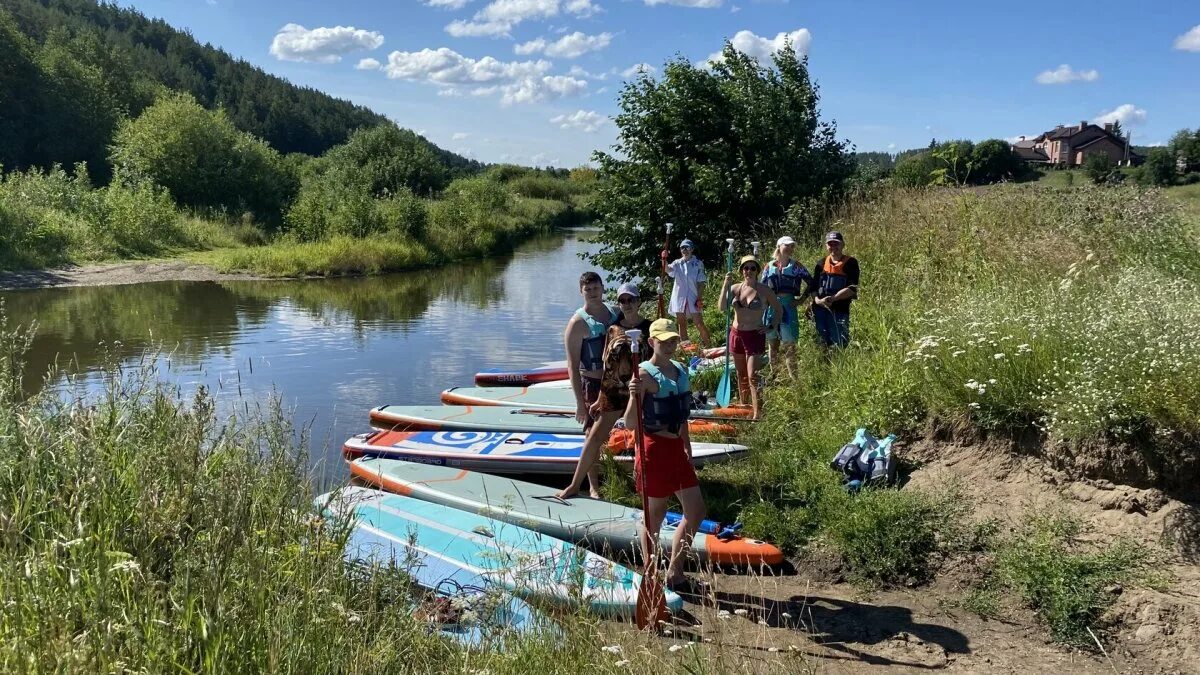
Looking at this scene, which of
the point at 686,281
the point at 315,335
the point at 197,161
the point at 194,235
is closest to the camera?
the point at 686,281

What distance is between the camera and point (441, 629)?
156 inches

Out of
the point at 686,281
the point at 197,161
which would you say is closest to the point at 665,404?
the point at 686,281

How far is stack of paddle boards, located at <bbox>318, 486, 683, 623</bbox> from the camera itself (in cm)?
398

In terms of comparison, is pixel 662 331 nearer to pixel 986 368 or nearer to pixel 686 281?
pixel 986 368

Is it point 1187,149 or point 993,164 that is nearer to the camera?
point 993,164

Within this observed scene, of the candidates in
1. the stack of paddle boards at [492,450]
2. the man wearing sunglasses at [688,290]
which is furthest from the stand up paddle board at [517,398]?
the man wearing sunglasses at [688,290]

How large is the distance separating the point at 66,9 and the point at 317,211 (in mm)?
99136

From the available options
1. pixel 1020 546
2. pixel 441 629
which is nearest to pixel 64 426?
pixel 441 629

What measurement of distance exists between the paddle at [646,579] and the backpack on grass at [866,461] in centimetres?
195

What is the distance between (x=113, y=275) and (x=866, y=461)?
23878mm

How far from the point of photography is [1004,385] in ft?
20.1

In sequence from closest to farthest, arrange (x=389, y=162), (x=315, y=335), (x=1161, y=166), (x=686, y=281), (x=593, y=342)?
(x=593, y=342) → (x=686, y=281) → (x=315, y=335) → (x=1161, y=166) → (x=389, y=162)

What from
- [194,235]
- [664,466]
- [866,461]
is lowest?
[866,461]

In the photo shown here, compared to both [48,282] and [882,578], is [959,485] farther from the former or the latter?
[48,282]
